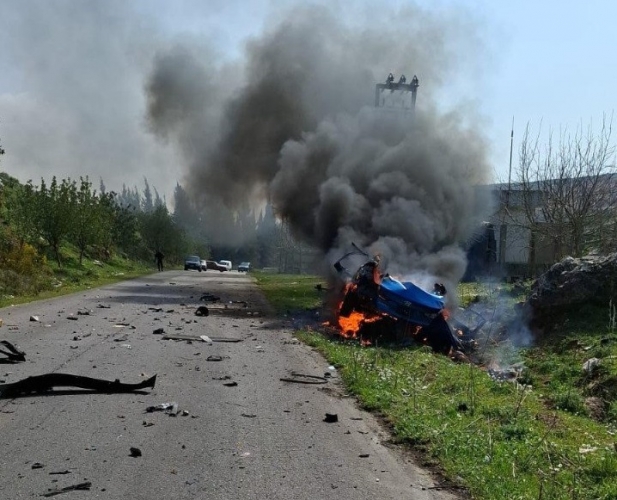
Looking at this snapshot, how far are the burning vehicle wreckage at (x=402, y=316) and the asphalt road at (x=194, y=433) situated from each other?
242cm

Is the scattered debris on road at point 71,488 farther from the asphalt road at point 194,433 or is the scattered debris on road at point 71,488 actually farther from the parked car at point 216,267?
the parked car at point 216,267

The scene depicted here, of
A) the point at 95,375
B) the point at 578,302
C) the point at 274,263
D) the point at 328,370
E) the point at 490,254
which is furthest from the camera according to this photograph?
the point at 274,263

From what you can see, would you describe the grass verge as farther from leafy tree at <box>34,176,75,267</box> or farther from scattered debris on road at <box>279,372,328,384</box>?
scattered debris on road at <box>279,372,328,384</box>

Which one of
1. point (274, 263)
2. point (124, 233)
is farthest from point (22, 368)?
point (274, 263)

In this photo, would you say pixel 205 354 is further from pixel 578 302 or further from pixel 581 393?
pixel 578 302

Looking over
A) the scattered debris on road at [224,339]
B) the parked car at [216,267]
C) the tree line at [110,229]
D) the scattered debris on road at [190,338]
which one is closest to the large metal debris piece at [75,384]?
the scattered debris on road at [190,338]

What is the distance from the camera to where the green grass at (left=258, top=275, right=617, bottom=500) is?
5219mm

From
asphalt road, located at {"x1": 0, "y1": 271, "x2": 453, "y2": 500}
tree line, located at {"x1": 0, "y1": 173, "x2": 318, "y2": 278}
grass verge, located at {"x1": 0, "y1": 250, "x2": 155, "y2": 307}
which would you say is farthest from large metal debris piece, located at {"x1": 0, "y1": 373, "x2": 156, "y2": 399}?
tree line, located at {"x1": 0, "y1": 173, "x2": 318, "y2": 278}

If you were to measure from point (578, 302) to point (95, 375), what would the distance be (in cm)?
910

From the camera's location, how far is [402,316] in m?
13.3

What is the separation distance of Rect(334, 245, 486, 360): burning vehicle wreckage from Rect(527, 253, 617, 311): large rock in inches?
56.7

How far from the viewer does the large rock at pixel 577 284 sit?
1263 centimetres

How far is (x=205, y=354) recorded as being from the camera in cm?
1088

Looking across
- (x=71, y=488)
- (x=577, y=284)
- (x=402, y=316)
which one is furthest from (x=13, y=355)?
(x=577, y=284)
